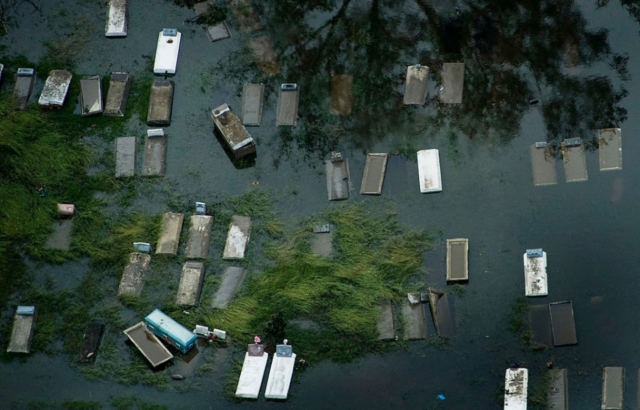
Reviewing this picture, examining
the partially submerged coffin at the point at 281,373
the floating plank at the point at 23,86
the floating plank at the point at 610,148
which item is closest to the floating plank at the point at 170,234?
the partially submerged coffin at the point at 281,373

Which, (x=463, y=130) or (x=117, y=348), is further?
(x=463, y=130)

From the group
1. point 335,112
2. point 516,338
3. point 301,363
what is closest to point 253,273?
point 301,363

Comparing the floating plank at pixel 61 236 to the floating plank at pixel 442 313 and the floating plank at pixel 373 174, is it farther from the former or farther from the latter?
the floating plank at pixel 442 313

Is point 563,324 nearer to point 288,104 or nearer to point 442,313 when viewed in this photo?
point 442,313

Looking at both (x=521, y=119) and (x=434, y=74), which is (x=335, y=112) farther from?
(x=521, y=119)

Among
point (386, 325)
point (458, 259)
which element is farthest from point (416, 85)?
point (386, 325)

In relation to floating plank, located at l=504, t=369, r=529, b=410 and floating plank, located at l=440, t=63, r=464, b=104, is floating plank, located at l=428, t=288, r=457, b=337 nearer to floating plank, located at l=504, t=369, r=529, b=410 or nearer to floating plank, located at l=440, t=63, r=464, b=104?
floating plank, located at l=504, t=369, r=529, b=410
